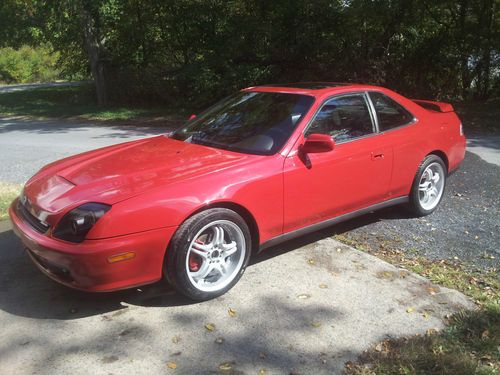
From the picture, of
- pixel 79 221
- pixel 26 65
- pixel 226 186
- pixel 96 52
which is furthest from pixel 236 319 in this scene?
pixel 26 65

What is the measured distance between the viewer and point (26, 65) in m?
39.3

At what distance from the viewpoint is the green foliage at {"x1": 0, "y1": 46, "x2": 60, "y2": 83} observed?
38344 mm

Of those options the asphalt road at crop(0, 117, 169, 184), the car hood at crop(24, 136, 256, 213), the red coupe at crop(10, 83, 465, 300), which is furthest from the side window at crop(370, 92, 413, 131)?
the asphalt road at crop(0, 117, 169, 184)

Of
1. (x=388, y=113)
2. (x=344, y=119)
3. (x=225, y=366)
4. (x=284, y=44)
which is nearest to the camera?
(x=225, y=366)

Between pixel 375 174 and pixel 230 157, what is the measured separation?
1.46m

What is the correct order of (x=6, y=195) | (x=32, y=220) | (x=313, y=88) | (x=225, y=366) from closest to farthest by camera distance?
(x=225, y=366)
(x=32, y=220)
(x=313, y=88)
(x=6, y=195)

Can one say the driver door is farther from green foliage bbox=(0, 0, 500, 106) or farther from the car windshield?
green foliage bbox=(0, 0, 500, 106)

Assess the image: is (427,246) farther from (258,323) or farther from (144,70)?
(144,70)

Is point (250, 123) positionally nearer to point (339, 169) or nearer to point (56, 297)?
point (339, 169)

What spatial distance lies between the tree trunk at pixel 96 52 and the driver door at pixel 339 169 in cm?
1511

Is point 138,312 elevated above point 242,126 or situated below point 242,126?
below

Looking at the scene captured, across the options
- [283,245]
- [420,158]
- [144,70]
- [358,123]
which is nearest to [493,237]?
[420,158]

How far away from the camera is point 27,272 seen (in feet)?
12.9

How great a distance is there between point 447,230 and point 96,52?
16105 millimetres
